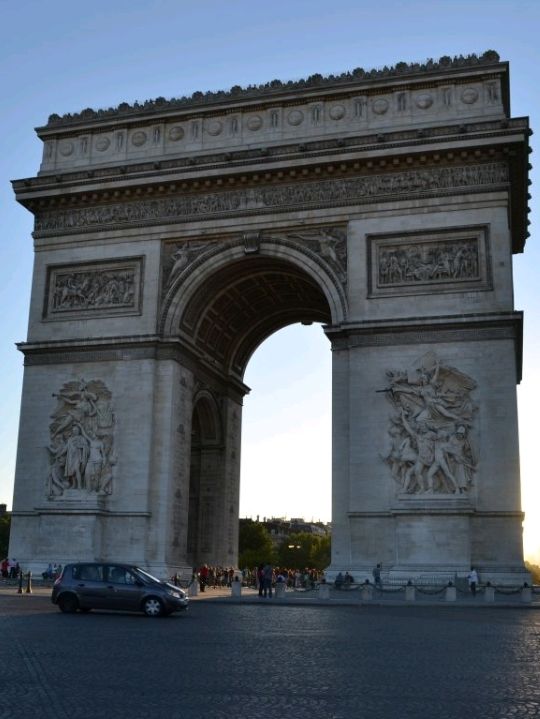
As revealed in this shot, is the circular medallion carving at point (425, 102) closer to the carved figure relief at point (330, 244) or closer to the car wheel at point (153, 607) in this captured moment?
the carved figure relief at point (330, 244)

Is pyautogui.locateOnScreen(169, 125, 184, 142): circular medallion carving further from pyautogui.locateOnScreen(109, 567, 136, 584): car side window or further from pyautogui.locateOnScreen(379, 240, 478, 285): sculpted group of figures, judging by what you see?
pyautogui.locateOnScreen(109, 567, 136, 584): car side window

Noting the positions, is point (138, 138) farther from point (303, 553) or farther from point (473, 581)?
point (303, 553)

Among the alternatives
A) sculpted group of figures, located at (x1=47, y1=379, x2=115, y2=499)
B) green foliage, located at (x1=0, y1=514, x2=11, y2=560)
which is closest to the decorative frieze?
sculpted group of figures, located at (x1=47, y1=379, x2=115, y2=499)

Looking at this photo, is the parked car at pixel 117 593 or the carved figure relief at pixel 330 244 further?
the carved figure relief at pixel 330 244

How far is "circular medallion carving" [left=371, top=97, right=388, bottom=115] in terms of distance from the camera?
33931mm

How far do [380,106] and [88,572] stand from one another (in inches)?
816

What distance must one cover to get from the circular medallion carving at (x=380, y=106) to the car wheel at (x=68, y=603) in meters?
21.2

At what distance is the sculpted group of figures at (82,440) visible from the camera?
110 ft

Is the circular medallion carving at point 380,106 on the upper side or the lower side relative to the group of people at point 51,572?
upper

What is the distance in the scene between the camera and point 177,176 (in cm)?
3497

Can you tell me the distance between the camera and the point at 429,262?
32.0m

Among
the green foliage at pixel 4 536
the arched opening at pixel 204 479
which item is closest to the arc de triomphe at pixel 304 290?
the arched opening at pixel 204 479

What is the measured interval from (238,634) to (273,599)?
1281 cm

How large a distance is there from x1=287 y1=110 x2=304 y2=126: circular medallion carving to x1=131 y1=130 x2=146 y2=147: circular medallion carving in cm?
609
